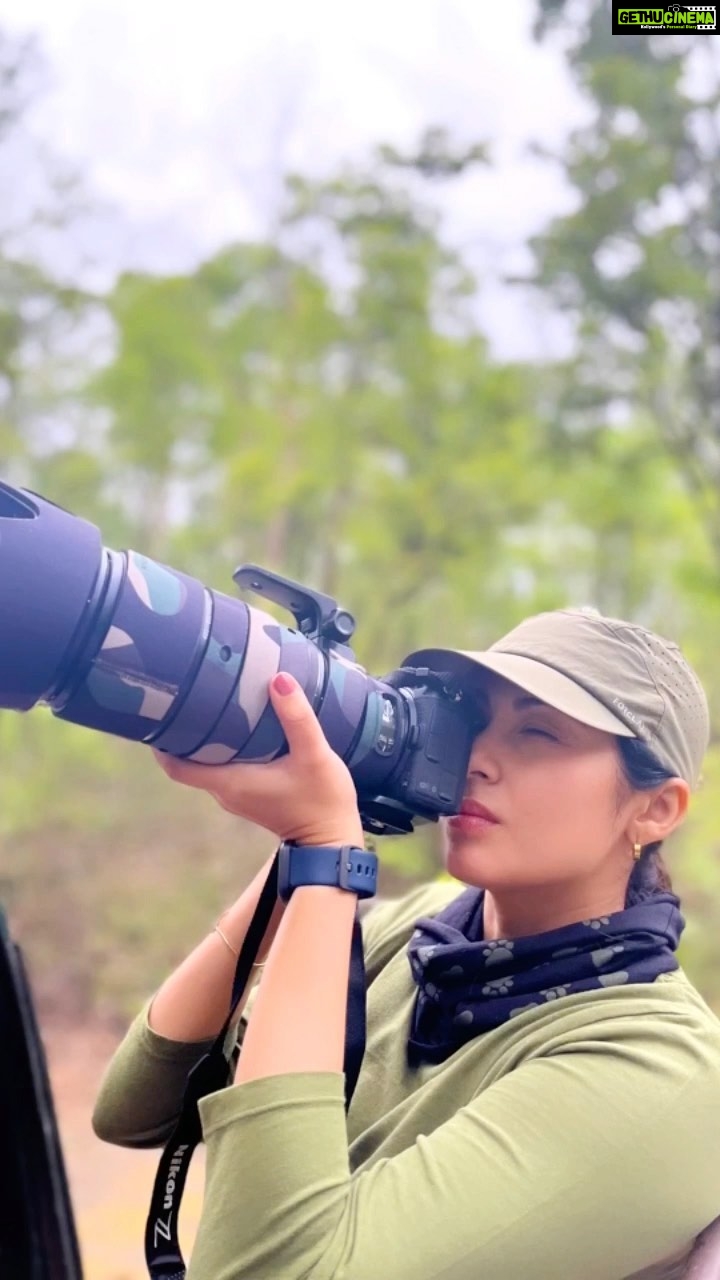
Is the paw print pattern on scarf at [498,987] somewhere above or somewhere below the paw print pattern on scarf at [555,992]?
below

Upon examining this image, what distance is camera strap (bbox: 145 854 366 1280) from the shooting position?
780mm

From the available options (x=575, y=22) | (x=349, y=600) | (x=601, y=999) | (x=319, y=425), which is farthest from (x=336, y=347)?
(x=601, y=999)

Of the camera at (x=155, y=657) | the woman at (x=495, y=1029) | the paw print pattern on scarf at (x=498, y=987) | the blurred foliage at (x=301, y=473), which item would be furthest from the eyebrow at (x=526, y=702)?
the blurred foliage at (x=301, y=473)

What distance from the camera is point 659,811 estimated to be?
34.0 inches

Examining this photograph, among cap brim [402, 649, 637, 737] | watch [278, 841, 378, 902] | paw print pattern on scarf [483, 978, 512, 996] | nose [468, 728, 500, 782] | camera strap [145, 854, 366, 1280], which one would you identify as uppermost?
cap brim [402, 649, 637, 737]

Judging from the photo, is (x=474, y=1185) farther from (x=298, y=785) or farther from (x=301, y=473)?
(x=301, y=473)

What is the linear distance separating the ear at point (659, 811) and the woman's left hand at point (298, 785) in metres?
0.26

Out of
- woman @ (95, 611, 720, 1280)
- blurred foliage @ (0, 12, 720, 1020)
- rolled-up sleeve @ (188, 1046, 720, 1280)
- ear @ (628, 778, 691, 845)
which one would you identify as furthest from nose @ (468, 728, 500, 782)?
blurred foliage @ (0, 12, 720, 1020)

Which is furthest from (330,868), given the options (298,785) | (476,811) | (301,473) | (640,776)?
(301,473)

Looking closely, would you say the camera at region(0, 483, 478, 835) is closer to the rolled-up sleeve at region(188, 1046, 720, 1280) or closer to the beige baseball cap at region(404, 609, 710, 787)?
the beige baseball cap at region(404, 609, 710, 787)

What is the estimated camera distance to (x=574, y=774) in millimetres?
827

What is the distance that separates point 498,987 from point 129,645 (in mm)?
386

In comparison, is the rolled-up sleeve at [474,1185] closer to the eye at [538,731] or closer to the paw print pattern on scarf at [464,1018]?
the paw print pattern on scarf at [464,1018]

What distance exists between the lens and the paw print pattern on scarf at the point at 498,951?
2.65 ft
